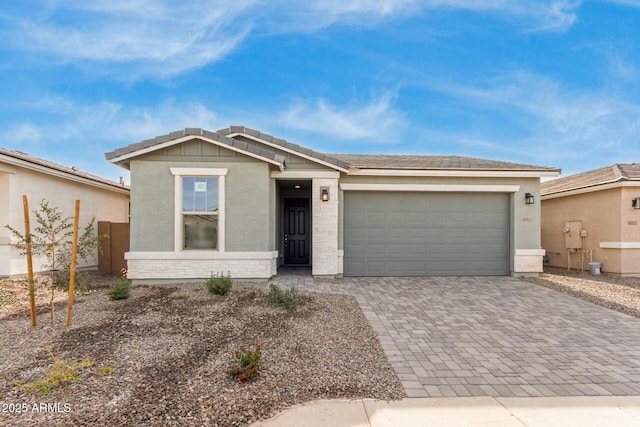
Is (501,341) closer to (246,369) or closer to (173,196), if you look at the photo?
(246,369)

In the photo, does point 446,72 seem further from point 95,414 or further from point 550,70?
point 95,414

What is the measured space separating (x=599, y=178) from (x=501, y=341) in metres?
9.48

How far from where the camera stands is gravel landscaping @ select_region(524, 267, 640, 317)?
6.07 metres

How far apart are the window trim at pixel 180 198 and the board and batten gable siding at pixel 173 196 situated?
88mm

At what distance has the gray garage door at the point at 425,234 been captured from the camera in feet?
28.0

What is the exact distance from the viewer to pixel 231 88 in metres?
11.5

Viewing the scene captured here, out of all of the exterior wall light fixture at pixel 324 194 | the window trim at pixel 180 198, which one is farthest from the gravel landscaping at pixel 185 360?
the exterior wall light fixture at pixel 324 194

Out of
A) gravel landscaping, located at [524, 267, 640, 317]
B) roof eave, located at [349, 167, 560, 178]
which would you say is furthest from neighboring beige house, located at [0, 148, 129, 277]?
gravel landscaping, located at [524, 267, 640, 317]

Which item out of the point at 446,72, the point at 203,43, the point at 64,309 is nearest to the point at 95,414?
the point at 64,309

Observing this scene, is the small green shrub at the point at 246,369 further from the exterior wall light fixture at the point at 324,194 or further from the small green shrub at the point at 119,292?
the exterior wall light fixture at the point at 324,194

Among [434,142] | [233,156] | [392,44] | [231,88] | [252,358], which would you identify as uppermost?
[392,44]

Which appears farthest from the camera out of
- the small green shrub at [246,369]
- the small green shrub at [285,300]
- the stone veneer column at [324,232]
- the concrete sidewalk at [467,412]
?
the stone veneer column at [324,232]

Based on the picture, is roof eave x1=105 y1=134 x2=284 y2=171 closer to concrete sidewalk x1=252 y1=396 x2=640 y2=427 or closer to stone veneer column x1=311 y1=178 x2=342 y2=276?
stone veneer column x1=311 y1=178 x2=342 y2=276

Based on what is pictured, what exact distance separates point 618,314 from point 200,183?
358 inches
